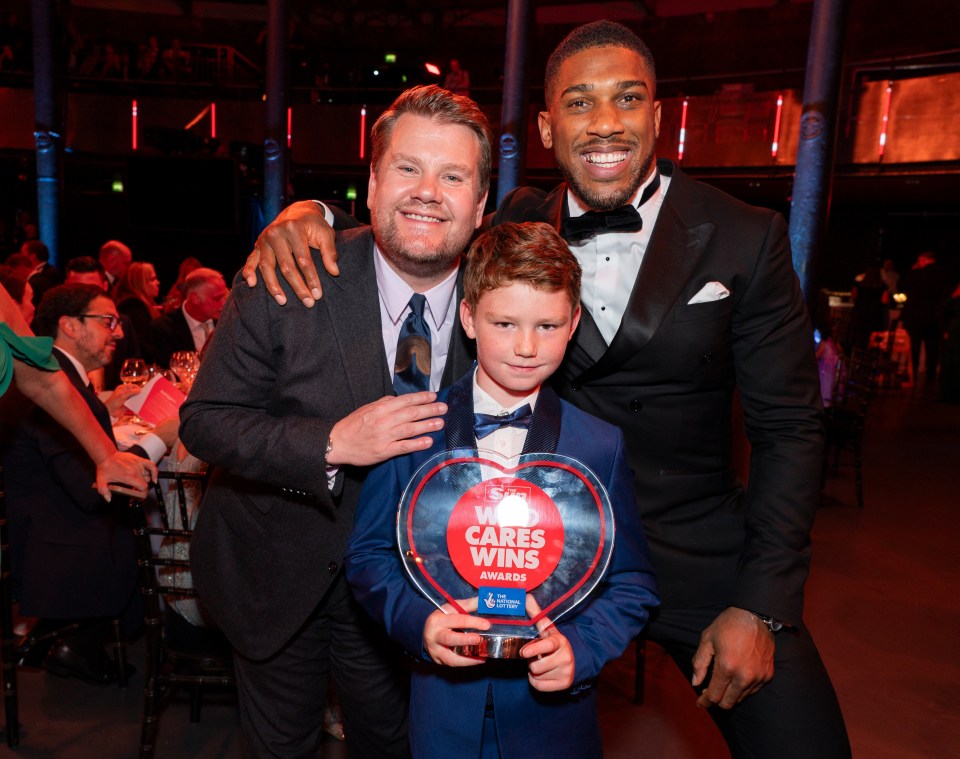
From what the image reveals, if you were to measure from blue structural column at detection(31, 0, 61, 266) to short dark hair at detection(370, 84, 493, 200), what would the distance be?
38.9ft

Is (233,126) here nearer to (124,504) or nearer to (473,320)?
A: (124,504)

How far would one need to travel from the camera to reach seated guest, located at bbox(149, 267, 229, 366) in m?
5.42

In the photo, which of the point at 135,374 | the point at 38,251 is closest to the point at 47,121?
the point at 38,251

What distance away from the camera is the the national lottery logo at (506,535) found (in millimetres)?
1327

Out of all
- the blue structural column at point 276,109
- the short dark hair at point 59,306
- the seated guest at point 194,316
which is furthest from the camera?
the blue structural column at point 276,109

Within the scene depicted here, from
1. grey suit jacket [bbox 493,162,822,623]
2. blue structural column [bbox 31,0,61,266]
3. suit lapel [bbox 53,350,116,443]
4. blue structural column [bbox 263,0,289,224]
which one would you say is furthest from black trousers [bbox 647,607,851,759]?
blue structural column [bbox 31,0,61,266]

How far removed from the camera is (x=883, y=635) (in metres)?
3.99

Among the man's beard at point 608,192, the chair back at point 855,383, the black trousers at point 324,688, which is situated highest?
the man's beard at point 608,192

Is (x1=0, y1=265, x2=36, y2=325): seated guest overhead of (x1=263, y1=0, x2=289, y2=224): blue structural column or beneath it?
beneath

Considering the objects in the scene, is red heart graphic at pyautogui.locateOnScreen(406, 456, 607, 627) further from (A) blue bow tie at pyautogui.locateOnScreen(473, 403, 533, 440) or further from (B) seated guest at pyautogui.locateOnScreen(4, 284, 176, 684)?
(B) seated guest at pyautogui.locateOnScreen(4, 284, 176, 684)

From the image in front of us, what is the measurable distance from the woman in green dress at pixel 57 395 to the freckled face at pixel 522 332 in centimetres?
155

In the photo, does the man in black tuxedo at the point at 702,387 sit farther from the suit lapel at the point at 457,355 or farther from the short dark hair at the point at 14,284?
the short dark hair at the point at 14,284

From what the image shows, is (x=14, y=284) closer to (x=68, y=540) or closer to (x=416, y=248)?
(x=68, y=540)

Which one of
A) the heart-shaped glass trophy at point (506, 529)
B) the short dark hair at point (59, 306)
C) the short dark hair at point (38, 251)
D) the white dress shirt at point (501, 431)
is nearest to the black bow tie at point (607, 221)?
the white dress shirt at point (501, 431)
